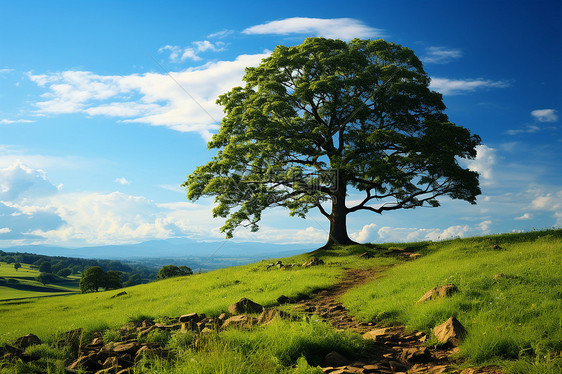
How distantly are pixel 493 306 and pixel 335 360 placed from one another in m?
4.87

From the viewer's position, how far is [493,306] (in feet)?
29.1

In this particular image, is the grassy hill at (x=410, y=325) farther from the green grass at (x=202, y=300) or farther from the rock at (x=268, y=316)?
the rock at (x=268, y=316)

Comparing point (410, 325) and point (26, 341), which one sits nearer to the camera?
point (26, 341)

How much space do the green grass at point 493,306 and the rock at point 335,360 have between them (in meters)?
2.45

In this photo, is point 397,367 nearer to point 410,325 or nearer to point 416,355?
point 416,355

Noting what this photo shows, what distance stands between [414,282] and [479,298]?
3734mm

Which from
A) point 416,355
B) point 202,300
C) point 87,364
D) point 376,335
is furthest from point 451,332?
point 202,300

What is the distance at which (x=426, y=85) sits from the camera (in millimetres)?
28453

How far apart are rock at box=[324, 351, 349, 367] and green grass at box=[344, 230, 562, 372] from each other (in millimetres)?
2450

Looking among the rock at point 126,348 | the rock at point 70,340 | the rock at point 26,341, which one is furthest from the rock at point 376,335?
the rock at point 26,341

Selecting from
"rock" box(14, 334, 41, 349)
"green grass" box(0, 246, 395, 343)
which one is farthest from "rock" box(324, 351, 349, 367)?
"rock" box(14, 334, 41, 349)

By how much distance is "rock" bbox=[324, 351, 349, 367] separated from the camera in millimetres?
6638

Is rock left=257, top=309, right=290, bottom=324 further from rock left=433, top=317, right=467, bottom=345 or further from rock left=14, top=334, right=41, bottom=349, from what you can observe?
rock left=14, top=334, right=41, bottom=349

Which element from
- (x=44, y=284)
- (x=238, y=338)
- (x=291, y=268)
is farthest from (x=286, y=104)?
(x=44, y=284)
